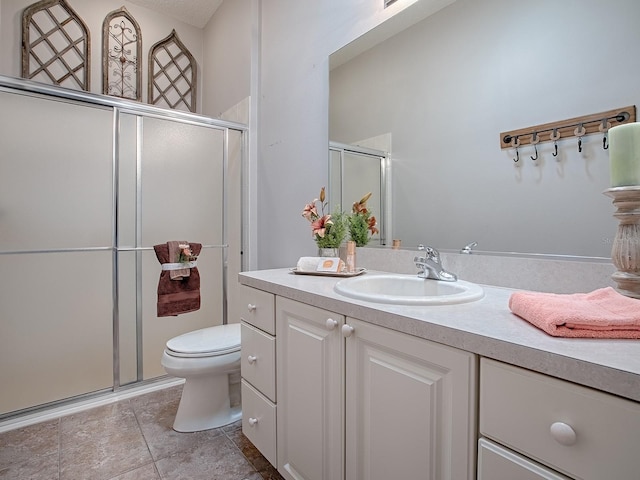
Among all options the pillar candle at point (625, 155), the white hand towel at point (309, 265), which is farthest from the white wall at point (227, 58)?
the pillar candle at point (625, 155)

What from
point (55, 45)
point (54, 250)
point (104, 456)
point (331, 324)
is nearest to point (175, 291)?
point (54, 250)

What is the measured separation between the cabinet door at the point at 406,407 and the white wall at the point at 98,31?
9.60 ft

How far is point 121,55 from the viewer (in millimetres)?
2742

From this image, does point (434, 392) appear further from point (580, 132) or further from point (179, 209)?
point (179, 209)

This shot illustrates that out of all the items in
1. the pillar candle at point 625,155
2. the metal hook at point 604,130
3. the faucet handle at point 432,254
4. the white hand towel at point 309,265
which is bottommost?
the white hand towel at point 309,265

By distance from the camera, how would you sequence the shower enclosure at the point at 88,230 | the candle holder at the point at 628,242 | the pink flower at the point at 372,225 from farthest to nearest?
1. the shower enclosure at the point at 88,230
2. the pink flower at the point at 372,225
3. the candle holder at the point at 628,242

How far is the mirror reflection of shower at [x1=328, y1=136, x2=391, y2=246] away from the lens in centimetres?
152

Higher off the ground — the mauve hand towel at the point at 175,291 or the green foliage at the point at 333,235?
the green foliage at the point at 333,235

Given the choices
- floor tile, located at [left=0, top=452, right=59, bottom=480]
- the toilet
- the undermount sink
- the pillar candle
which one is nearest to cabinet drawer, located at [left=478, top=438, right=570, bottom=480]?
the undermount sink

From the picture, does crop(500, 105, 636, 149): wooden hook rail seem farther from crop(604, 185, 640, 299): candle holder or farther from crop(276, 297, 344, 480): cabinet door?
crop(276, 297, 344, 480): cabinet door

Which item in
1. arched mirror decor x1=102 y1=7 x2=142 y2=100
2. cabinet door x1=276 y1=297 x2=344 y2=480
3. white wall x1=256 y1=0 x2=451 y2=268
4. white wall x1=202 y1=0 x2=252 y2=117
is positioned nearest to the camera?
cabinet door x1=276 y1=297 x2=344 y2=480

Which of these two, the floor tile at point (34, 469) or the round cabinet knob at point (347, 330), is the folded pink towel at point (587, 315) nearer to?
the round cabinet knob at point (347, 330)

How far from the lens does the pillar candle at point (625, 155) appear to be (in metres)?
0.71

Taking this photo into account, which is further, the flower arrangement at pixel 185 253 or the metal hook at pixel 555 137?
the flower arrangement at pixel 185 253
